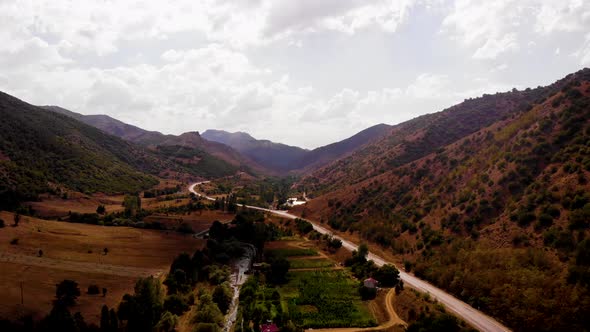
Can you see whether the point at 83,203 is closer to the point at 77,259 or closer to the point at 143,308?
the point at 77,259

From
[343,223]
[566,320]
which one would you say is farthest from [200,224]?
[566,320]

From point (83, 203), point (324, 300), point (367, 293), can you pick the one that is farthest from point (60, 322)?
point (83, 203)

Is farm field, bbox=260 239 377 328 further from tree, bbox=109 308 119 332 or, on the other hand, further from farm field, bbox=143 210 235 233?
farm field, bbox=143 210 235 233

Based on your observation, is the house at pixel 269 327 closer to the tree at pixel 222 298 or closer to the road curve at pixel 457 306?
the tree at pixel 222 298

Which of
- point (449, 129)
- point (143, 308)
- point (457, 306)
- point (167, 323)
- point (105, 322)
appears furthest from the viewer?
point (449, 129)

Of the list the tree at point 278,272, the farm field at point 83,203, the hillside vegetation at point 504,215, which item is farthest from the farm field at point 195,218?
the tree at point 278,272
